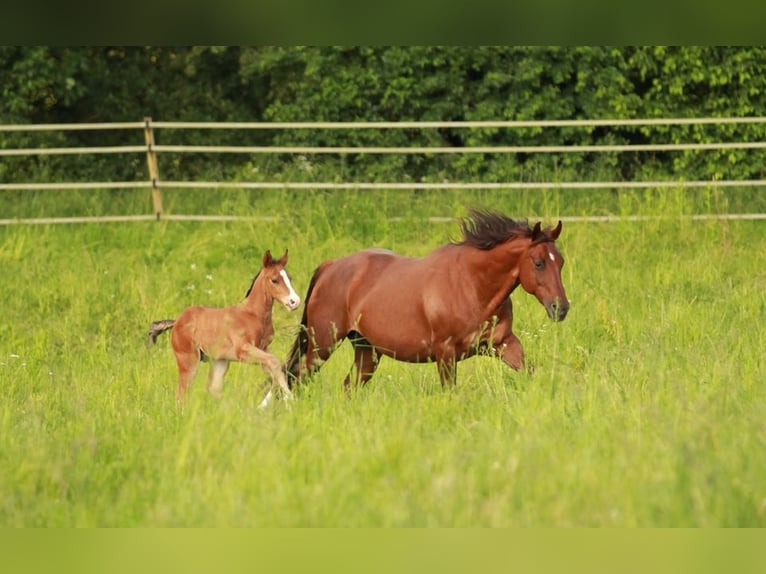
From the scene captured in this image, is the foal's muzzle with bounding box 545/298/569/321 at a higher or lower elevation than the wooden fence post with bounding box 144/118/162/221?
lower

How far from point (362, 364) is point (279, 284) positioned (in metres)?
0.93

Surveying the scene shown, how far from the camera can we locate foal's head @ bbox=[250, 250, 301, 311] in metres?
6.54

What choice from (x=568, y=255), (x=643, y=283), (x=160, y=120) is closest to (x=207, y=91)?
(x=160, y=120)

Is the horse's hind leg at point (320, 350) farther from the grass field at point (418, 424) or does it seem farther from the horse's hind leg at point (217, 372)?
the horse's hind leg at point (217, 372)

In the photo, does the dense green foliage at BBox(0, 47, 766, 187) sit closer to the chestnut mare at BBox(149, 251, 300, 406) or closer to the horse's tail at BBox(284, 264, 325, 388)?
the horse's tail at BBox(284, 264, 325, 388)

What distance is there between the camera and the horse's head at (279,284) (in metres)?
6.54

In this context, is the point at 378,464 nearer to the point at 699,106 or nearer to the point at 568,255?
the point at 568,255

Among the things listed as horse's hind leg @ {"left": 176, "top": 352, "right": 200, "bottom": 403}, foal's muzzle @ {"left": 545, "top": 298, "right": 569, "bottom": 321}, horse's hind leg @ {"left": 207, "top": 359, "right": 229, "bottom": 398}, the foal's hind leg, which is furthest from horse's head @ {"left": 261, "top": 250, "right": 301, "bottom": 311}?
foal's muzzle @ {"left": 545, "top": 298, "right": 569, "bottom": 321}

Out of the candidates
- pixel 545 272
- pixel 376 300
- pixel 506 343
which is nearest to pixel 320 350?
pixel 376 300

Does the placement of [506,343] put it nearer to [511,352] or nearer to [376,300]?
[511,352]

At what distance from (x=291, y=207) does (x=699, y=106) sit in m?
6.04

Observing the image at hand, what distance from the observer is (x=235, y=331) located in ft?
21.9

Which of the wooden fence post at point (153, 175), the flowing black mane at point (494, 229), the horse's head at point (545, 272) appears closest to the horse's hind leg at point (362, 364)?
the flowing black mane at point (494, 229)

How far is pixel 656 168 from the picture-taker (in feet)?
55.5
